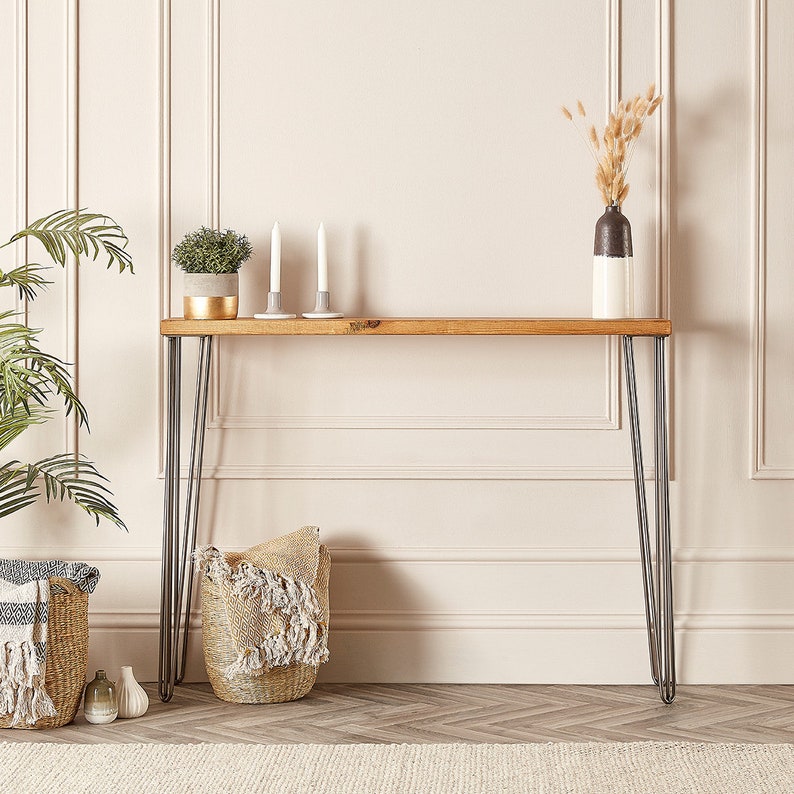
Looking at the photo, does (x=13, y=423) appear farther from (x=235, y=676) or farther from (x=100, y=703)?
(x=235, y=676)

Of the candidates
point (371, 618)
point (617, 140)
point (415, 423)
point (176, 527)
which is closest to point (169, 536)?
point (176, 527)

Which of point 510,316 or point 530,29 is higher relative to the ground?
point 530,29

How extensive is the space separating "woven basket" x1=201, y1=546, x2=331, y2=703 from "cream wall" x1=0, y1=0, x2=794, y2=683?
0.69 feet

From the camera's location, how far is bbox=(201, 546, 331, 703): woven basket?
95.5 inches

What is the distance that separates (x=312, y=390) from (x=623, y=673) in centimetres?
114

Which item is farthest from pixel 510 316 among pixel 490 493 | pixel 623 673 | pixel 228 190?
pixel 623 673

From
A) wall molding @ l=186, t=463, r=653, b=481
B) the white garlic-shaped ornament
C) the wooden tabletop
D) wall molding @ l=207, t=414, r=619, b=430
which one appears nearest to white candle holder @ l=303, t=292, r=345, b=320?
the wooden tabletop

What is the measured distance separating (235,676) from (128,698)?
26 centimetres

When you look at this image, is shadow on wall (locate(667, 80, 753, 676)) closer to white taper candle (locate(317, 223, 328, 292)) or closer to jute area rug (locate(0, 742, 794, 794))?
jute area rug (locate(0, 742, 794, 794))

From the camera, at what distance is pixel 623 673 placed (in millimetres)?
2658

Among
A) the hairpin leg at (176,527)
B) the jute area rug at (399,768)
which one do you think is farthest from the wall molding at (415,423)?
the jute area rug at (399,768)

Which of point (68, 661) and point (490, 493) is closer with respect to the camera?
point (68, 661)

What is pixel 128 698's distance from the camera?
2.36 metres

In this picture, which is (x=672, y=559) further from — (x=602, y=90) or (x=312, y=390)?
(x=602, y=90)
